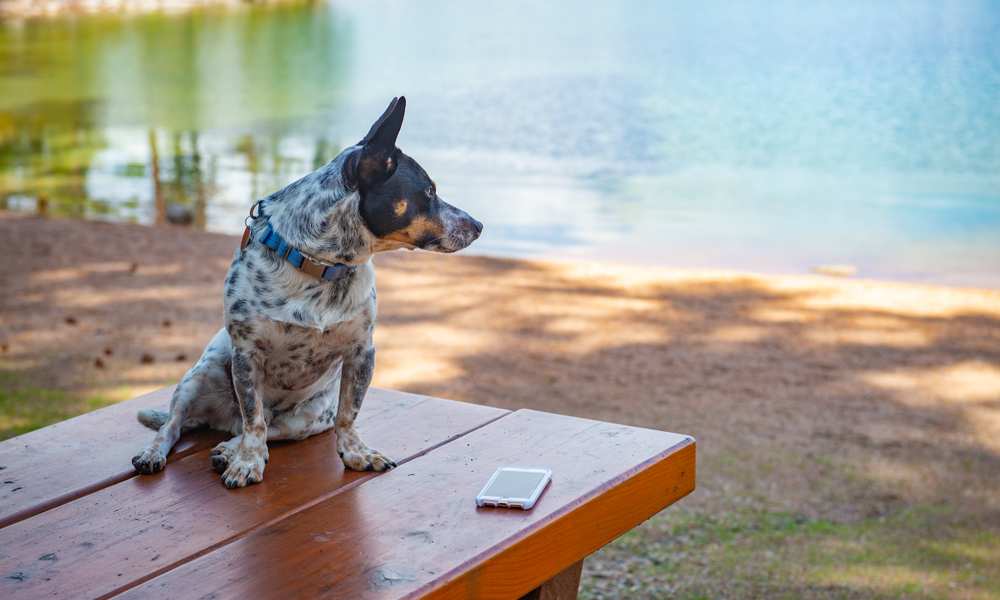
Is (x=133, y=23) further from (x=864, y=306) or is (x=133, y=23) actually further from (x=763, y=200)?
(x=864, y=306)

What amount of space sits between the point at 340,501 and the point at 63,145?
52.1ft

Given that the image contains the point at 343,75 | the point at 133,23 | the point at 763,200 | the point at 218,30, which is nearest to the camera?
the point at 763,200

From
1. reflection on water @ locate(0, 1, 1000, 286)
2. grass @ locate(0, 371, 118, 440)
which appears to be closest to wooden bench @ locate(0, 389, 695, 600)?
grass @ locate(0, 371, 118, 440)

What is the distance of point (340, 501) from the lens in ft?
8.01

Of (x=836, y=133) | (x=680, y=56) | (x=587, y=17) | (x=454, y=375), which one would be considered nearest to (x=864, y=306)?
(x=454, y=375)

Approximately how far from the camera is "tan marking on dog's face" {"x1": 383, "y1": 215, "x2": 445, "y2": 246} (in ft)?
7.93

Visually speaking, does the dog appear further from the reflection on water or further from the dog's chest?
the reflection on water

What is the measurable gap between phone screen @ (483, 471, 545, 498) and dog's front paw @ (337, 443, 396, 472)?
0.28 metres

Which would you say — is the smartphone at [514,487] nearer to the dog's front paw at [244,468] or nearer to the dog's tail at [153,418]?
the dog's front paw at [244,468]

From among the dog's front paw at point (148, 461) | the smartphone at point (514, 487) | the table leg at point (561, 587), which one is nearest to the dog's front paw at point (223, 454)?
the dog's front paw at point (148, 461)

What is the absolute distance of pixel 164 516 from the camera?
2377 mm

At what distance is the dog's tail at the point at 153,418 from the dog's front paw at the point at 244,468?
415 millimetres

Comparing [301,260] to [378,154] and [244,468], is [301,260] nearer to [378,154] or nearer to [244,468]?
[378,154]

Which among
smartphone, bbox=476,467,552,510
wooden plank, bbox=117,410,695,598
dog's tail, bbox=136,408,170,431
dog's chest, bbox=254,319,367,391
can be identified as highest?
dog's chest, bbox=254,319,367,391
